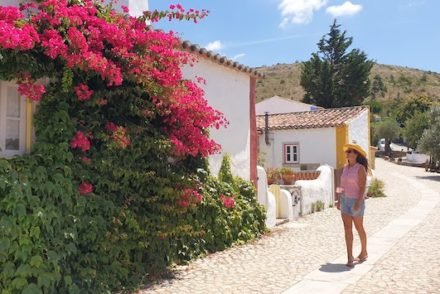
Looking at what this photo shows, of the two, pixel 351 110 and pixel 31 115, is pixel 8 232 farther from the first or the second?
pixel 351 110

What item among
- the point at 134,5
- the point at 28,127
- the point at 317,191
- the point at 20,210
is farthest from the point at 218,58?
the point at 317,191

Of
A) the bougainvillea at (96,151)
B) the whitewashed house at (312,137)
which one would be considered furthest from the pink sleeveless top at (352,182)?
the whitewashed house at (312,137)

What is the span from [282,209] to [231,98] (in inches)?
155

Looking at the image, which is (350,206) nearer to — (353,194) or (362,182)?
(353,194)

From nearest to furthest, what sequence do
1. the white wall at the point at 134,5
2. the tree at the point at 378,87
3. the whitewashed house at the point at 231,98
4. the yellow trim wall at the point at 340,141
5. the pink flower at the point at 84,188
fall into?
1. the pink flower at the point at 84,188
2. the white wall at the point at 134,5
3. the whitewashed house at the point at 231,98
4. the yellow trim wall at the point at 340,141
5. the tree at the point at 378,87

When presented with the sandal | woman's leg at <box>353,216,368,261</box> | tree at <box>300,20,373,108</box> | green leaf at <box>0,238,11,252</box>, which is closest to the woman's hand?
woman's leg at <box>353,216,368,261</box>

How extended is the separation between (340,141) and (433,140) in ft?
40.9

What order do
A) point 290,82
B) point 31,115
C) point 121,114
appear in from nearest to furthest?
1. point 31,115
2. point 121,114
3. point 290,82

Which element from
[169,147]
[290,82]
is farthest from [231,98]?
[290,82]

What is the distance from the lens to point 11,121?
5707 millimetres

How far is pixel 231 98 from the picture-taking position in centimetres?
1021

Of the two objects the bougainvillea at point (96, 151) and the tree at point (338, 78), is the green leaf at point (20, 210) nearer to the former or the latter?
the bougainvillea at point (96, 151)

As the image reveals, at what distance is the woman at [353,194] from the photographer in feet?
24.8

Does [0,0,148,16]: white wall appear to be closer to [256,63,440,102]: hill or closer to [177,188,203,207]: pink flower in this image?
[177,188,203,207]: pink flower
